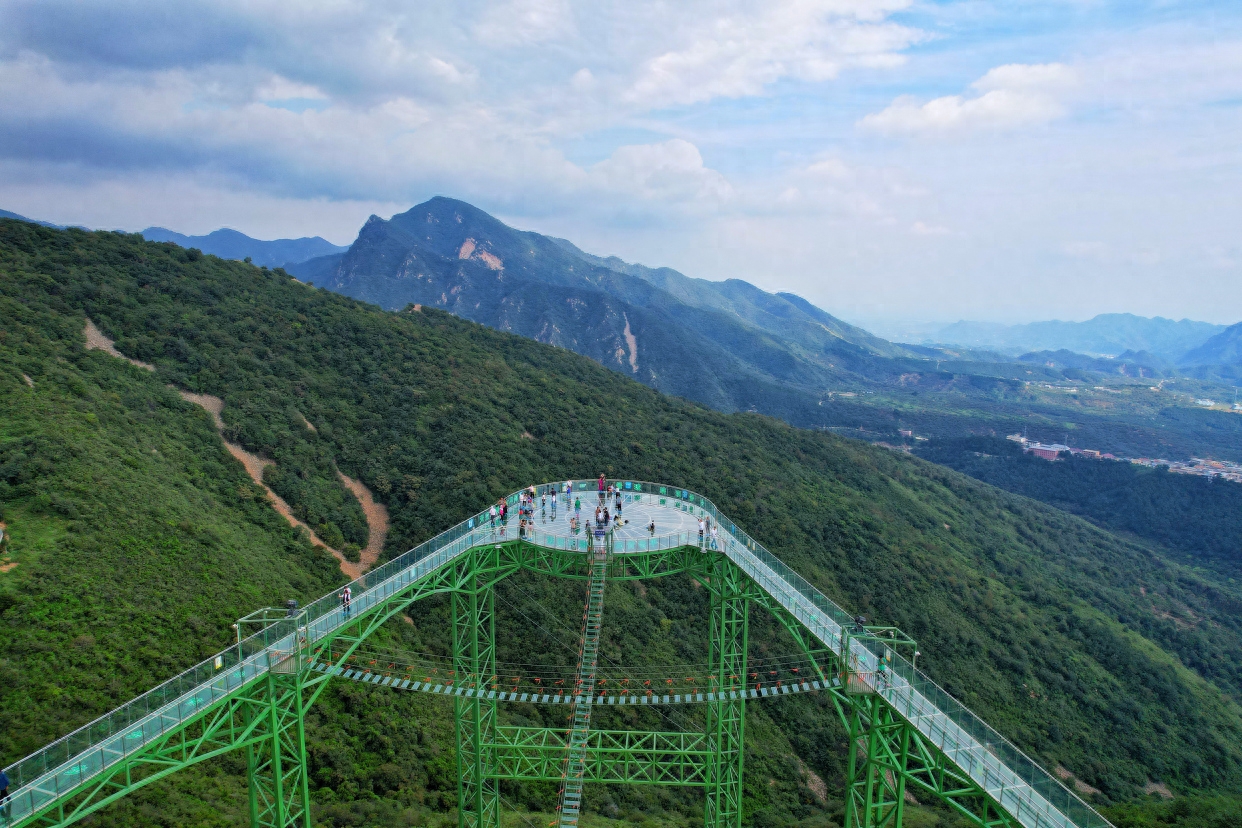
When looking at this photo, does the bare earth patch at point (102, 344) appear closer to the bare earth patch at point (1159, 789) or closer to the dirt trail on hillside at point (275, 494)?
the dirt trail on hillside at point (275, 494)

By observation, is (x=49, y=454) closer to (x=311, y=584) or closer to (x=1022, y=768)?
(x=311, y=584)

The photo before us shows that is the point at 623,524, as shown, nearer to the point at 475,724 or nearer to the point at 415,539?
the point at 475,724

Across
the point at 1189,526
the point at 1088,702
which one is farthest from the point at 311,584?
the point at 1189,526

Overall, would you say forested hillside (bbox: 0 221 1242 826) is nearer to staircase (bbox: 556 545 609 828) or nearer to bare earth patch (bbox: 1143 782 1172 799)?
bare earth patch (bbox: 1143 782 1172 799)

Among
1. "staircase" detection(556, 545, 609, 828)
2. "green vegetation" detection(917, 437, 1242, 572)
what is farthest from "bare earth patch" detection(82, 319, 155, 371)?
"green vegetation" detection(917, 437, 1242, 572)

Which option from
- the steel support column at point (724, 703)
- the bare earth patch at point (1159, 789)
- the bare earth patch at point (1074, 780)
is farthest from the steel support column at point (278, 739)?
the bare earth patch at point (1159, 789)

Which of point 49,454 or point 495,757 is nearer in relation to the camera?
point 495,757

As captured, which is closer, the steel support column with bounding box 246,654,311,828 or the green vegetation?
the steel support column with bounding box 246,654,311,828
